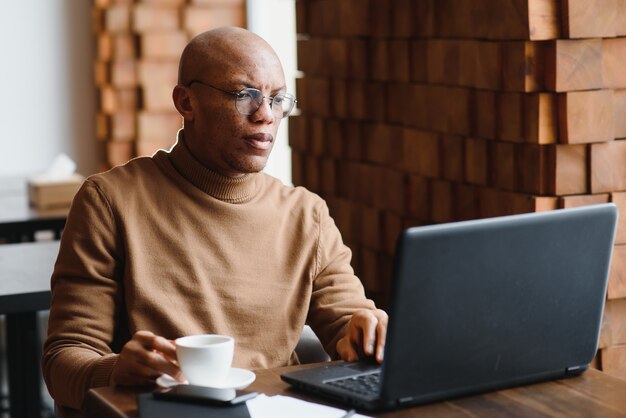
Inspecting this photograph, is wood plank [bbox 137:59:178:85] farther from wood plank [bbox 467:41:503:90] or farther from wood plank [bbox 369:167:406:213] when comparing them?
wood plank [bbox 467:41:503:90]

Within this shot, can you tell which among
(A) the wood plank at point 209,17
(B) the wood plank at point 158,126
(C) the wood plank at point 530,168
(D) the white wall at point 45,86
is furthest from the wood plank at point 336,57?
(D) the white wall at point 45,86

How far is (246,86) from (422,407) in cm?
77

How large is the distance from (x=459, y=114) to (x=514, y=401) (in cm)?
114

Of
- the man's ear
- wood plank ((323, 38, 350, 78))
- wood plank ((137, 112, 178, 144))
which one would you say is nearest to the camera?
the man's ear

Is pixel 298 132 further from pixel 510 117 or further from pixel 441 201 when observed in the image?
pixel 510 117

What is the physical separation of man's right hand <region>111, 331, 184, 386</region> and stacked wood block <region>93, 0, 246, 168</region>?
12.0ft

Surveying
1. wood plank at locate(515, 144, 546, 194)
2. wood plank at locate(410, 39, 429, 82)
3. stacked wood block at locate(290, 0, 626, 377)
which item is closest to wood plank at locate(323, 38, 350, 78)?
stacked wood block at locate(290, 0, 626, 377)

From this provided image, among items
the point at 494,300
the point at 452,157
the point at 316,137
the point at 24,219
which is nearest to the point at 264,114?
the point at 494,300

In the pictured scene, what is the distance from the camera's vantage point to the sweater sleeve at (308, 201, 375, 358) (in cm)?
221

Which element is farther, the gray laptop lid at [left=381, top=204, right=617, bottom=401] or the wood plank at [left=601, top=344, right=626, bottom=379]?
the wood plank at [left=601, top=344, right=626, bottom=379]

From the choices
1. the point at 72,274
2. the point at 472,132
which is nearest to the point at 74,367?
the point at 72,274

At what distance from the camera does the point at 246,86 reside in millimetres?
2080

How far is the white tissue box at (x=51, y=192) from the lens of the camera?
3887mm

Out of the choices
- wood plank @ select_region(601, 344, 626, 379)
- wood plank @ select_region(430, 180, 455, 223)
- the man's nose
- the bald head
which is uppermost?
the bald head
